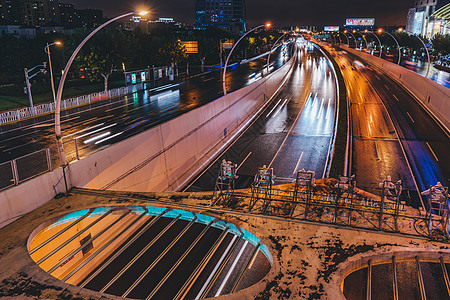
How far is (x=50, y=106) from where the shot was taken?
37531 millimetres

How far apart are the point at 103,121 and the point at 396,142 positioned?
96.5 feet

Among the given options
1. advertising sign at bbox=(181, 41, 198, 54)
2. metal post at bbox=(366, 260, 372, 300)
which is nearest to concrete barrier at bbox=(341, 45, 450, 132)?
metal post at bbox=(366, 260, 372, 300)

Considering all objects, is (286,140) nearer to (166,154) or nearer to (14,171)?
(166,154)

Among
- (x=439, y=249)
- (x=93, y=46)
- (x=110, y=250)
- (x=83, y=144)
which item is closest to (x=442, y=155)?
(x=439, y=249)

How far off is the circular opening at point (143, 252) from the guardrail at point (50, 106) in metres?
23.1

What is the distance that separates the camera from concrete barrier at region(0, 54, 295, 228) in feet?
46.4

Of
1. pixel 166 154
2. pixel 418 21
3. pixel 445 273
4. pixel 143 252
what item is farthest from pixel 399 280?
pixel 418 21

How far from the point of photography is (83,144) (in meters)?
24.2

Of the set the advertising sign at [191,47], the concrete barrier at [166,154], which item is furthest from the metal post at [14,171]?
the advertising sign at [191,47]

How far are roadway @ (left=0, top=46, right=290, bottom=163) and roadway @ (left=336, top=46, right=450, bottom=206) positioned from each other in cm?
1958

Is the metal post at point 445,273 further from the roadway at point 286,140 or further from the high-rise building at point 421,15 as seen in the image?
the high-rise building at point 421,15

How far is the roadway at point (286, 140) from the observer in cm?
2666

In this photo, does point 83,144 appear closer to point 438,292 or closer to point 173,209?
point 173,209

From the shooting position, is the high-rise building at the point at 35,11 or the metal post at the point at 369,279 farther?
the high-rise building at the point at 35,11
